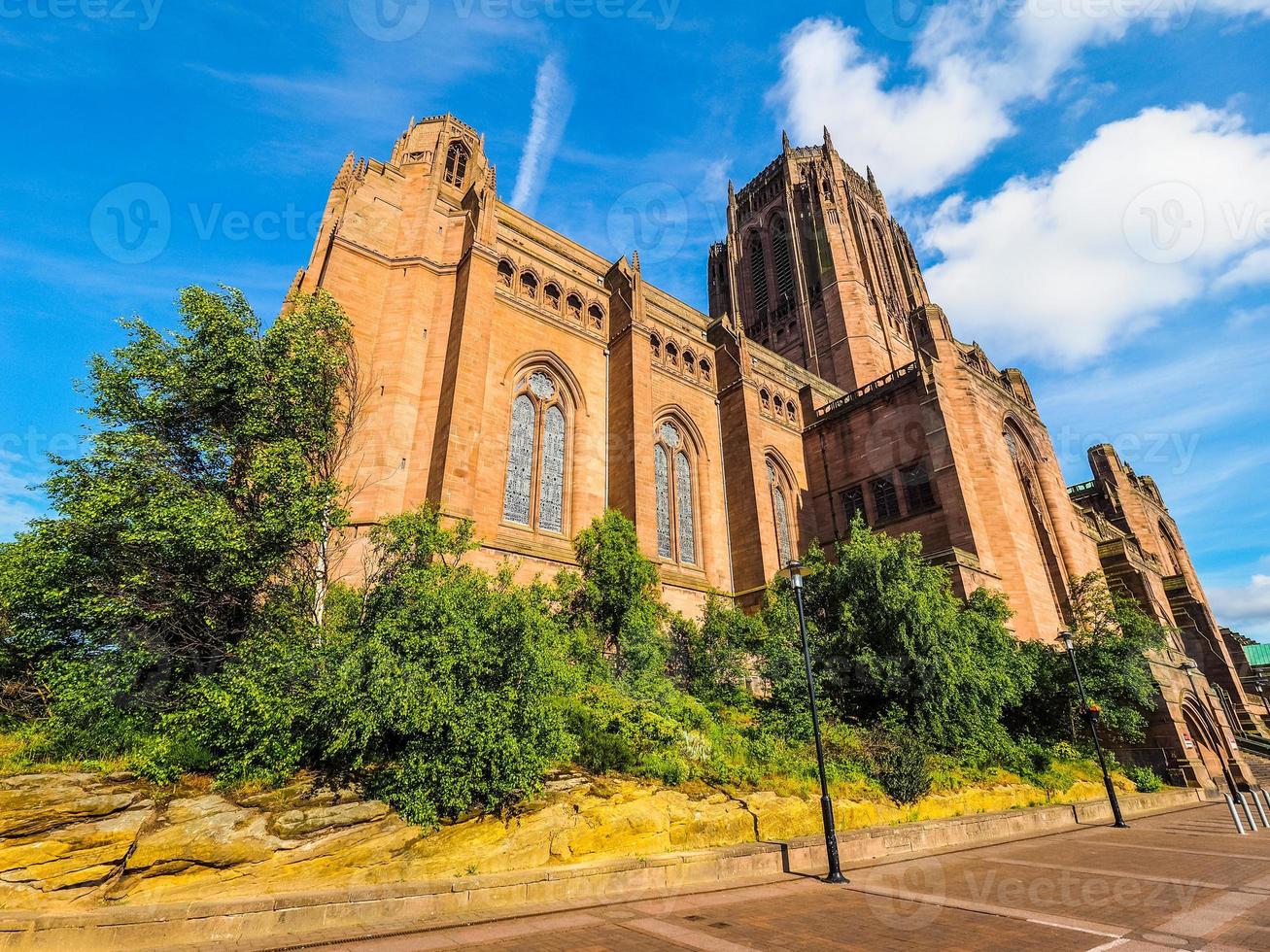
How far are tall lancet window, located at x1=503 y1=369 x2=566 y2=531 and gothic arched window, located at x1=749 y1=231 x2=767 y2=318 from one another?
3189 cm

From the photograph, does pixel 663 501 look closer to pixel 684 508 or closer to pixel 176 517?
pixel 684 508

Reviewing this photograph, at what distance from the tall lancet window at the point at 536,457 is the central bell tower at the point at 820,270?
80.8ft

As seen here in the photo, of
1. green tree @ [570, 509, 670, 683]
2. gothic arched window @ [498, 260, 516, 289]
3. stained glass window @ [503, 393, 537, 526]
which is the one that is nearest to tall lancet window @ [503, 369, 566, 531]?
stained glass window @ [503, 393, 537, 526]

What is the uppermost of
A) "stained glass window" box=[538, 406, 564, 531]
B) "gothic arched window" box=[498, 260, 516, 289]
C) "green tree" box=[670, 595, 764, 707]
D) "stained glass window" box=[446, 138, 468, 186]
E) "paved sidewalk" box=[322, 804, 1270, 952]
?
"stained glass window" box=[446, 138, 468, 186]

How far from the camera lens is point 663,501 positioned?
24.3m

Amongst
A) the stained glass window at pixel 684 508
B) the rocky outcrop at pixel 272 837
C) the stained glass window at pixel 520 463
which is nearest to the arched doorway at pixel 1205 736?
the stained glass window at pixel 684 508

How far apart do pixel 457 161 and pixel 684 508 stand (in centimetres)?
2084

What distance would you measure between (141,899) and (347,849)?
83.0 inches

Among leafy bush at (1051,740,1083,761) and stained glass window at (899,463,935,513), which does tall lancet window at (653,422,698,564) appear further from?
leafy bush at (1051,740,1083,761)

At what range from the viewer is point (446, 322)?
2020cm

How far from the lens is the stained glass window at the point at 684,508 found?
24.0m

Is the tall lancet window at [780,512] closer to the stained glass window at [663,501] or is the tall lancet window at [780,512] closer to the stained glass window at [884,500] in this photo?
the stained glass window at [884,500]

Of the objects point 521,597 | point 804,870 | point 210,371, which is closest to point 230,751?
point 521,597

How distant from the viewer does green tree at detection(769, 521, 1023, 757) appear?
1484 centimetres
